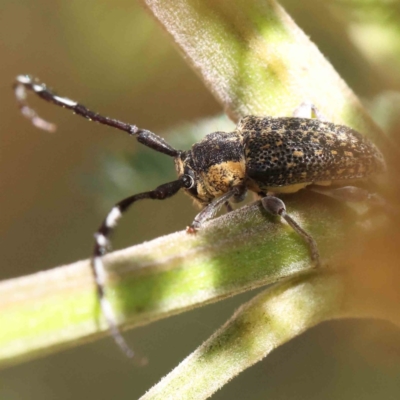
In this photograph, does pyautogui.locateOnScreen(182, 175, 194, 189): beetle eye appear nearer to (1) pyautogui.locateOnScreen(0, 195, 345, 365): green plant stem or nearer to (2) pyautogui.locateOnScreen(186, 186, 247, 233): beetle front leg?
(2) pyautogui.locateOnScreen(186, 186, 247, 233): beetle front leg

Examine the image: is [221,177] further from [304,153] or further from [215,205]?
[304,153]

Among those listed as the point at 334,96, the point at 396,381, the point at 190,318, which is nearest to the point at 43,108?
the point at 190,318

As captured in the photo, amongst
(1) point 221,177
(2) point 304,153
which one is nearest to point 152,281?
(1) point 221,177

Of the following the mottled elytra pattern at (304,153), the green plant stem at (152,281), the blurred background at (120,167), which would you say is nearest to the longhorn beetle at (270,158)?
the mottled elytra pattern at (304,153)

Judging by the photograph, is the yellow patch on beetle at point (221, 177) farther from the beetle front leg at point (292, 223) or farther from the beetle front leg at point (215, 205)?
the beetle front leg at point (292, 223)

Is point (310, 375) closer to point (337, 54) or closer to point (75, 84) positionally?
point (337, 54)

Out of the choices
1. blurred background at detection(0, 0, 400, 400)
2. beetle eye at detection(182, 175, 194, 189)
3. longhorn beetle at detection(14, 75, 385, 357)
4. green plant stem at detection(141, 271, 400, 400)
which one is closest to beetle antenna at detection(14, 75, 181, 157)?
longhorn beetle at detection(14, 75, 385, 357)
